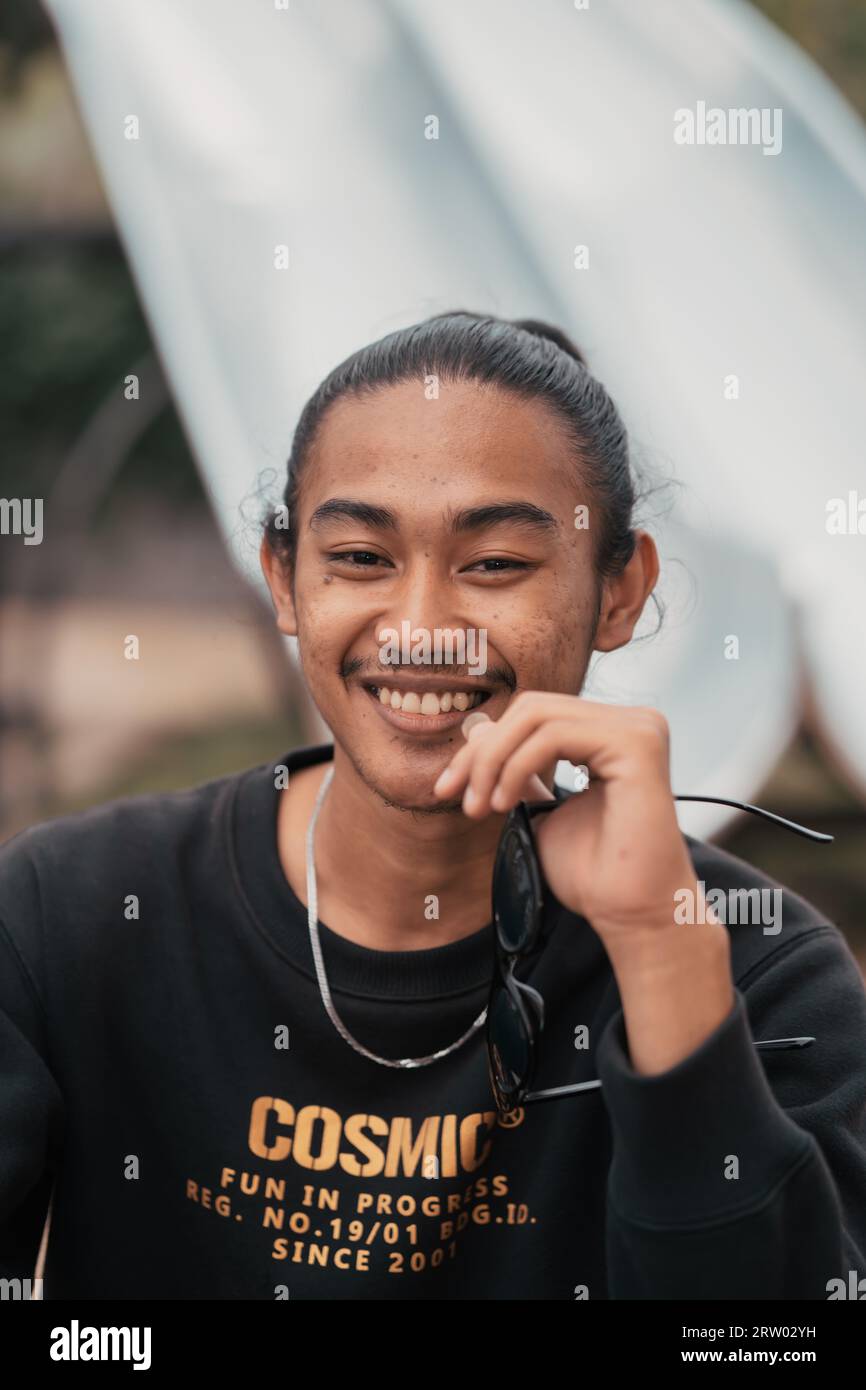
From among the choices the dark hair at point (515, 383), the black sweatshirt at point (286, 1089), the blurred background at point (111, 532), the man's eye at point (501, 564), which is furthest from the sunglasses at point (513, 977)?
the blurred background at point (111, 532)

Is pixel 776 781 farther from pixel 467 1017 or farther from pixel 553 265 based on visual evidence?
pixel 467 1017

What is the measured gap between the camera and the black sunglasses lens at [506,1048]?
1.15 meters

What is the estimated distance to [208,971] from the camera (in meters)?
1.42

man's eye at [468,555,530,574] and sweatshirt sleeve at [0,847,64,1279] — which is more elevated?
man's eye at [468,555,530,574]

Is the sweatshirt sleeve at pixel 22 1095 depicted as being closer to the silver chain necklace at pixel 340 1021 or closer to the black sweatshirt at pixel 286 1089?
the black sweatshirt at pixel 286 1089

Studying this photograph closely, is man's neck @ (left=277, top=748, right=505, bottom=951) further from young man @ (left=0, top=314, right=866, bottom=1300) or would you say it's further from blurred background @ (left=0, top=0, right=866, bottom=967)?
blurred background @ (left=0, top=0, right=866, bottom=967)

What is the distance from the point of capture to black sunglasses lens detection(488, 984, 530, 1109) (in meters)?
1.15

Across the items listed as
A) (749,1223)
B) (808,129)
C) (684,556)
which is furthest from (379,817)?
(808,129)

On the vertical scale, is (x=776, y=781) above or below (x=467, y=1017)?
above

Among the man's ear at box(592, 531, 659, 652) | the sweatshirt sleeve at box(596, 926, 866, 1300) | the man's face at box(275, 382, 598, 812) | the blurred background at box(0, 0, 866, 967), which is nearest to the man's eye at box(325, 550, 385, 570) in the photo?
the man's face at box(275, 382, 598, 812)

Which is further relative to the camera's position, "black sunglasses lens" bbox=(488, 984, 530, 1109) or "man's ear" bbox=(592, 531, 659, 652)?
"man's ear" bbox=(592, 531, 659, 652)

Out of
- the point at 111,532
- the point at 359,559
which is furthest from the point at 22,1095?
the point at 111,532
